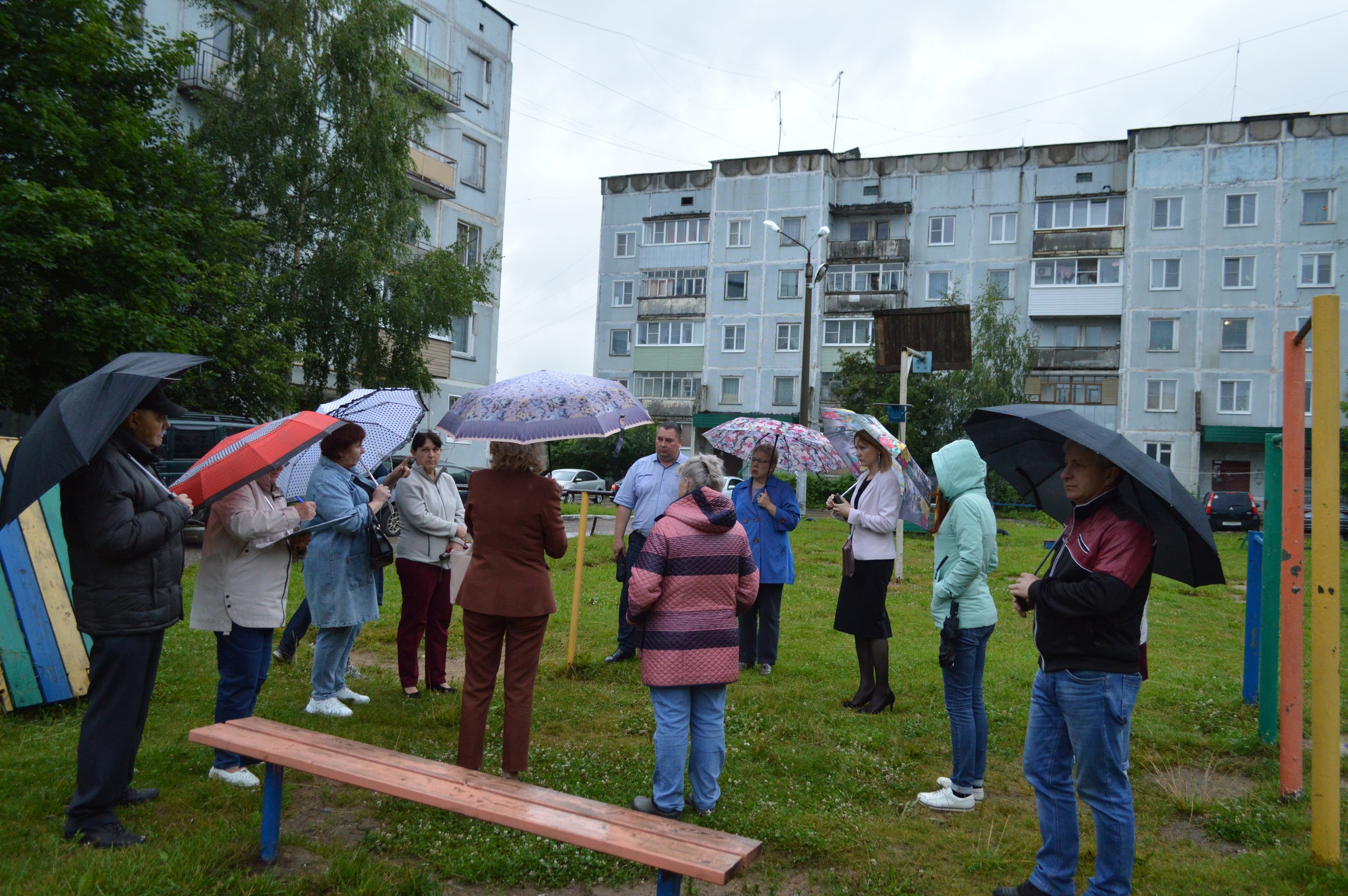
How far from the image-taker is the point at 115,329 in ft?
51.5

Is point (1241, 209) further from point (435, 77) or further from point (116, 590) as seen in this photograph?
point (116, 590)

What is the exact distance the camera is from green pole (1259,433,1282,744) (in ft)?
20.1

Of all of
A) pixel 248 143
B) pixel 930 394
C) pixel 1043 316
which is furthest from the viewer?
pixel 1043 316

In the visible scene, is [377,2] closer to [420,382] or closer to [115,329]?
[420,382]

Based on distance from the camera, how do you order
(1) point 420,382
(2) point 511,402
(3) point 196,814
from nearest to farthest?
1. (3) point 196,814
2. (2) point 511,402
3. (1) point 420,382

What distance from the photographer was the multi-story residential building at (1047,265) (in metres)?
42.6

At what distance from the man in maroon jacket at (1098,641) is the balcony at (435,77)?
2854 cm

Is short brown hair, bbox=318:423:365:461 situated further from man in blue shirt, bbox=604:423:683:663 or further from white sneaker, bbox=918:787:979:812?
white sneaker, bbox=918:787:979:812

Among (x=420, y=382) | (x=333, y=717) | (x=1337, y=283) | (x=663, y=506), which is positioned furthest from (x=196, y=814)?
(x=1337, y=283)

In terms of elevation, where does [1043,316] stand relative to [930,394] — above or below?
above

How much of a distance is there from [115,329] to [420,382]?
9.53 m

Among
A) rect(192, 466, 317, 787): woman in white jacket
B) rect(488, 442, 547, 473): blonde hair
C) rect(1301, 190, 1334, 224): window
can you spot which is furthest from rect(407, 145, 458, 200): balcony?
rect(1301, 190, 1334, 224): window

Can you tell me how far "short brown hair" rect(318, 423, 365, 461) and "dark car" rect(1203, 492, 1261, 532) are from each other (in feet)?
107

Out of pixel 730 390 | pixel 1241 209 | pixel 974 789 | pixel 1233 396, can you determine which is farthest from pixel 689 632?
pixel 1241 209
